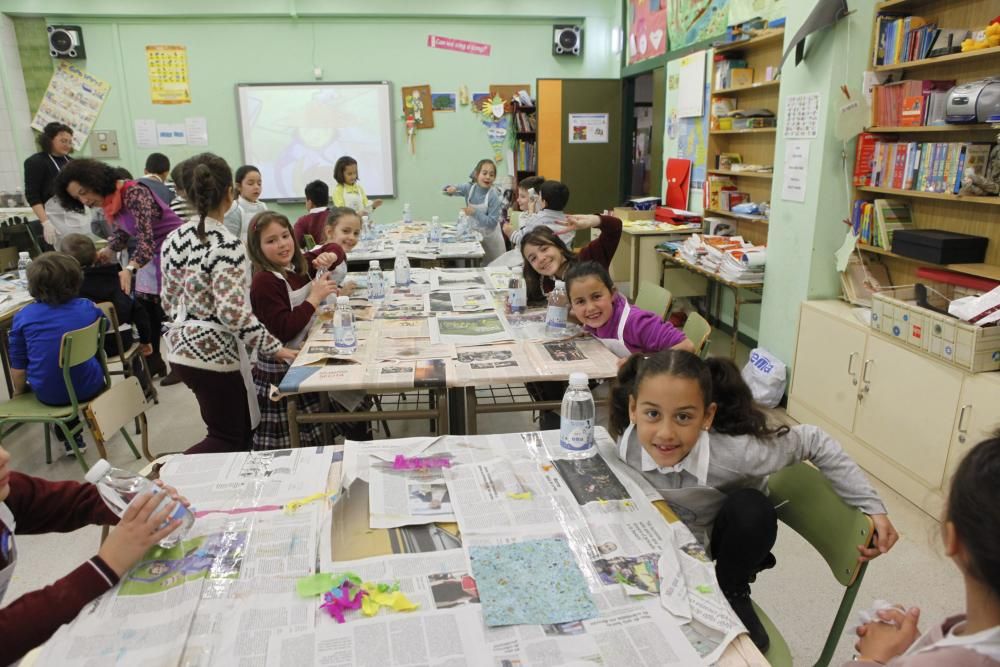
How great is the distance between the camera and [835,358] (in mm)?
3260

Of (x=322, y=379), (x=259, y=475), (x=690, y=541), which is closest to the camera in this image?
(x=690, y=541)

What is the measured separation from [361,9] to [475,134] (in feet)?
6.05

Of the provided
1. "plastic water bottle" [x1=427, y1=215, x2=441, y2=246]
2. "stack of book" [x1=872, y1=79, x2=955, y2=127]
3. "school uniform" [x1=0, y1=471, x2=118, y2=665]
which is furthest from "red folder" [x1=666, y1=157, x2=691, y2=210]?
"school uniform" [x1=0, y1=471, x2=118, y2=665]

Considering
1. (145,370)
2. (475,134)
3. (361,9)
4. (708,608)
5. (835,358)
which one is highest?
(361,9)

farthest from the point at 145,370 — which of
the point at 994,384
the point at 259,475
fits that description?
the point at 994,384

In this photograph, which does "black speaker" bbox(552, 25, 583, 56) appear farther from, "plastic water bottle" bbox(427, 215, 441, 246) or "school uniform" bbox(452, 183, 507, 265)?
"plastic water bottle" bbox(427, 215, 441, 246)

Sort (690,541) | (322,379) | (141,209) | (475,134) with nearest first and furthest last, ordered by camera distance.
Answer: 1. (690,541)
2. (322,379)
3. (141,209)
4. (475,134)

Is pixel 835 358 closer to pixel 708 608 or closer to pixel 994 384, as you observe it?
pixel 994 384

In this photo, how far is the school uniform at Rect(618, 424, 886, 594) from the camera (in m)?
1.44

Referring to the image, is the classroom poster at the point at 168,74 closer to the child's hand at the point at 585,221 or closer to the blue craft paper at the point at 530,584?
the child's hand at the point at 585,221

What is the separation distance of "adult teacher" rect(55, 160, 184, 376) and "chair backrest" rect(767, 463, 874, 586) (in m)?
3.33

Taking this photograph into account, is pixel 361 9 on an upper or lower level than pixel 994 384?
upper

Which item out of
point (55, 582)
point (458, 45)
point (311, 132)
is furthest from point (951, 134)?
point (311, 132)

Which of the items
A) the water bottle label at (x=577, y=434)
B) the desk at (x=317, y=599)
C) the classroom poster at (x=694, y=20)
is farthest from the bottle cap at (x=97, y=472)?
the classroom poster at (x=694, y=20)
